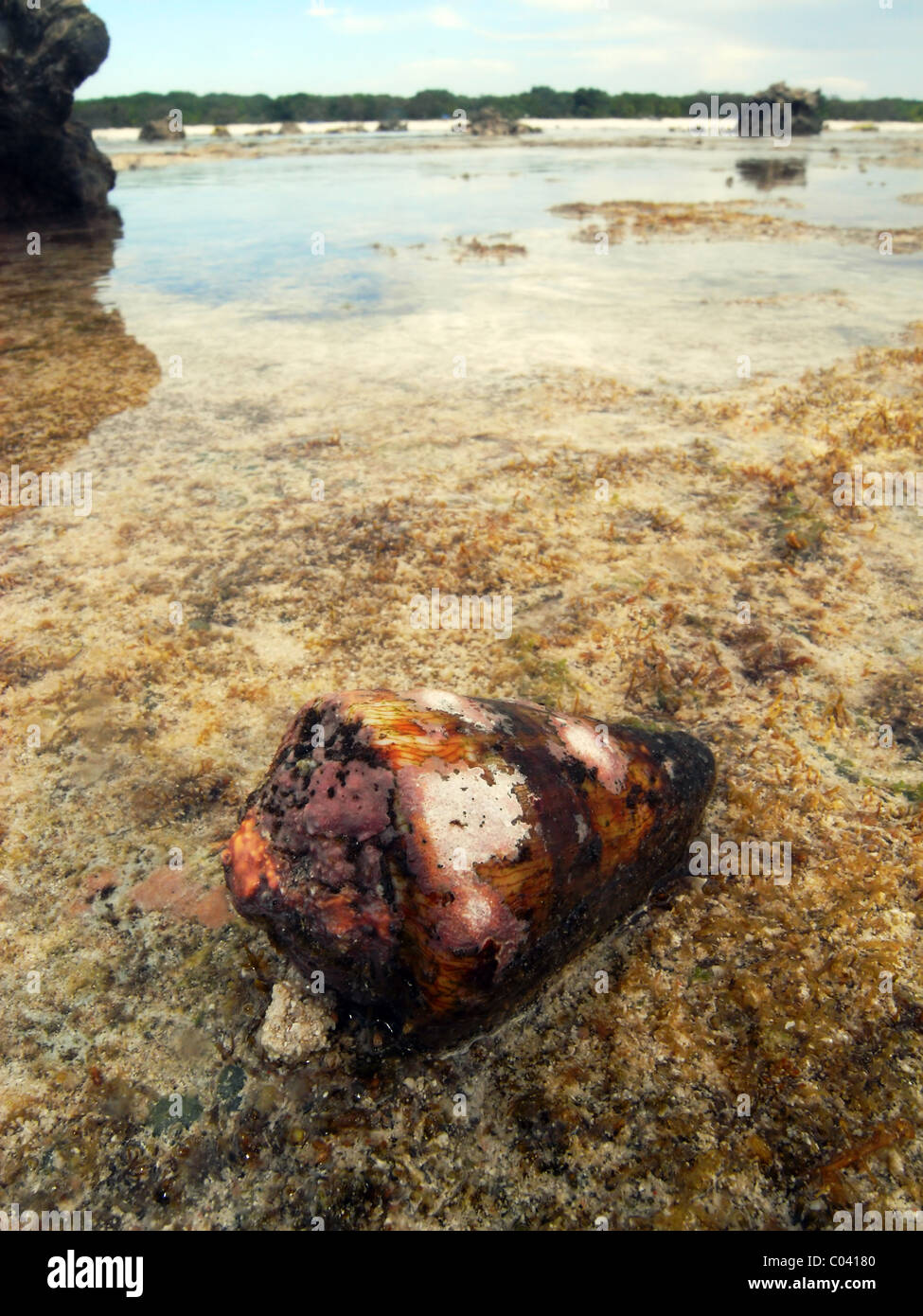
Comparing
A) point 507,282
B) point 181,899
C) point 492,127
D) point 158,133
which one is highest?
point 492,127

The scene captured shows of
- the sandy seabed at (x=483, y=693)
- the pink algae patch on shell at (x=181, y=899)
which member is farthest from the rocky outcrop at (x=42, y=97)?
the pink algae patch on shell at (x=181, y=899)

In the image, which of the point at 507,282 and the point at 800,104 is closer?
the point at 507,282

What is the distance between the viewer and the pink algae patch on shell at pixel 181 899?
268 centimetres

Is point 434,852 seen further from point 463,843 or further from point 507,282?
point 507,282

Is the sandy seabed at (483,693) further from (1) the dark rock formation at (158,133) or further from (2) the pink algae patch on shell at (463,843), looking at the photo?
(1) the dark rock formation at (158,133)

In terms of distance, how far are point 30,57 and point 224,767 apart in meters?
18.1

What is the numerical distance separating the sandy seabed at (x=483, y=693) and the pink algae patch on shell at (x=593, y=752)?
581 millimetres

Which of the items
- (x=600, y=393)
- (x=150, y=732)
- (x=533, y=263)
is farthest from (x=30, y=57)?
(x=150, y=732)

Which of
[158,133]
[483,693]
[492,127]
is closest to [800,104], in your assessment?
[492,127]

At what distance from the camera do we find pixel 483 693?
372 cm

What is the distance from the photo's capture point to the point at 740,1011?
2.34 meters

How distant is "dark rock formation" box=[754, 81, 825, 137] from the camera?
53250mm

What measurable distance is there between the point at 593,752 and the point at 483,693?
1317mm

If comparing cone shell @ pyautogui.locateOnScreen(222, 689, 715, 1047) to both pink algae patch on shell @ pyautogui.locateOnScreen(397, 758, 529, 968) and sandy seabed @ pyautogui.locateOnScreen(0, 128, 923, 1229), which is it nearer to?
pink algae patch on shell @ pyautogui.locateOnScreen(397, 758, 529, 968)
